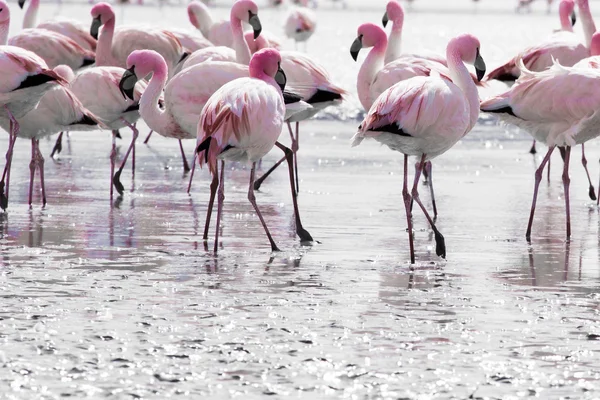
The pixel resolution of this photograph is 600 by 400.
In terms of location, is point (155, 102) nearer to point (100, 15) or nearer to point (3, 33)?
point (3, 33)

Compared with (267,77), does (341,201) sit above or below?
below

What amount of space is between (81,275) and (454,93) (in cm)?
243

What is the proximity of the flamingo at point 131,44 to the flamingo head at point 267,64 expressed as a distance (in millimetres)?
4970

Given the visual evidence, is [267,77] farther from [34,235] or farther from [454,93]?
[34,235]

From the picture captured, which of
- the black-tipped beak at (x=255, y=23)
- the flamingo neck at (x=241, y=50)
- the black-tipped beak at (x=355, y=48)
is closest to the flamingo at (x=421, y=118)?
the black-tipped beak at (x=355, y=48)

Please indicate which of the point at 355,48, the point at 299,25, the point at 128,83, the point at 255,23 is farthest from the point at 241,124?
the point at 299,25

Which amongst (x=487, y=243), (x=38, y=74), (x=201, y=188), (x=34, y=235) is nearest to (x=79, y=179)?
(x=201, y=188)

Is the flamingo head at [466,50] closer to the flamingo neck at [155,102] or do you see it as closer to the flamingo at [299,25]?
the flamingo neck at [155,102]

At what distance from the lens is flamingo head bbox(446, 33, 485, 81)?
7.84 meters

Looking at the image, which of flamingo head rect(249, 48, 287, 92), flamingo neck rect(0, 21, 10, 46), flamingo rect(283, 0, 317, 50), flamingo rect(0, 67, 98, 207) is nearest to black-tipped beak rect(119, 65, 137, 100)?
flamingo rect(0, 67, 98, 207)

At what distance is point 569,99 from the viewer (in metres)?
7.95

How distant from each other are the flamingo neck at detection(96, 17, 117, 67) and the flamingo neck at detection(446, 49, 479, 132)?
213 inches

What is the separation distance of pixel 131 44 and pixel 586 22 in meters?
4.55

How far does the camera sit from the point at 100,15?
1226cm
